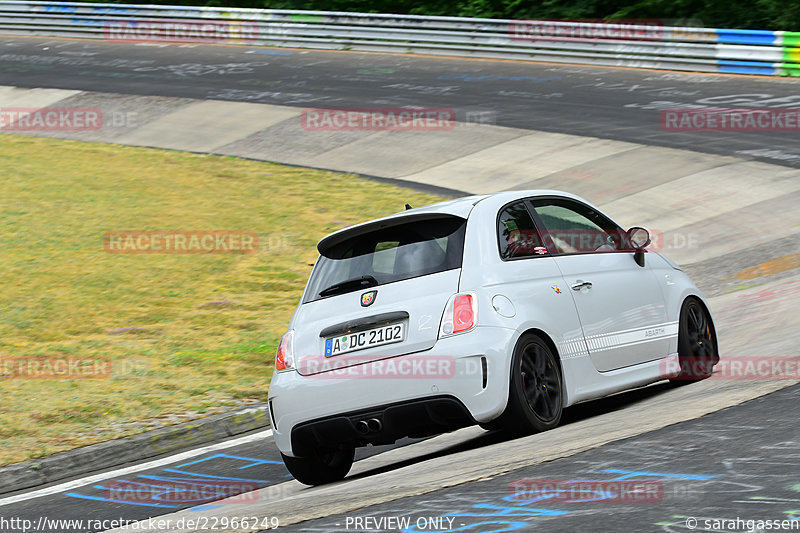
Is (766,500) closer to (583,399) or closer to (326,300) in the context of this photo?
(583,399)

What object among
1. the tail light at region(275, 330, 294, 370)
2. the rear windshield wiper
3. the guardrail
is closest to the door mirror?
the rear windshield wiper

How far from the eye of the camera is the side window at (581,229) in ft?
26.6

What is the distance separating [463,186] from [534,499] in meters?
13.4

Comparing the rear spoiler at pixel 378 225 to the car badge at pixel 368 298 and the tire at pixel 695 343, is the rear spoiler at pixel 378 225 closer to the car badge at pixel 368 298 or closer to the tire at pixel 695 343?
the car badge at pixel 368 298

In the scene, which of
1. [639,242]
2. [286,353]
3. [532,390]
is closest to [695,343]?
[639,242]

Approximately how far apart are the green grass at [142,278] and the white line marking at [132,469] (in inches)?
19.8

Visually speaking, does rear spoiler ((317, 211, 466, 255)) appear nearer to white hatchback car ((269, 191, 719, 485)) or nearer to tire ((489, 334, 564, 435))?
white hatchback car ((269, 191, 719, 485))

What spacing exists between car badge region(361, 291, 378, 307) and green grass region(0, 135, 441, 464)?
2779 millimetres

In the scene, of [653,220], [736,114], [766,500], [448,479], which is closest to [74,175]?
[653,220]

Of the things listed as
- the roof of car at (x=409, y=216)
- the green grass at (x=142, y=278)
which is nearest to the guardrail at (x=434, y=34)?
the green grass at (x=142, y=278)

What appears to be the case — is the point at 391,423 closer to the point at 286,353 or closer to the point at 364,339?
the point at 364,339

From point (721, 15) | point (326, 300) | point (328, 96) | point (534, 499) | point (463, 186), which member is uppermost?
point (721, 15)

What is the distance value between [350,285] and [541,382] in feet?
4.45

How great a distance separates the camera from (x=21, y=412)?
928cm
